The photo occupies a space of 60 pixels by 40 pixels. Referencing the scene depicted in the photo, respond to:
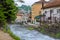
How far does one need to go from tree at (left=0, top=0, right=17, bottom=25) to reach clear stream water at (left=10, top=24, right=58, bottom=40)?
44 centimetres

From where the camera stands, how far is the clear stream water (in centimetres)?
290

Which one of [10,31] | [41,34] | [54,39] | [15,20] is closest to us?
[54,39]

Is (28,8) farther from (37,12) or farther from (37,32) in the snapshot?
(37,32)

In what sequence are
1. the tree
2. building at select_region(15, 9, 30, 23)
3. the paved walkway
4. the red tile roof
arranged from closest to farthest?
the paved walkway, the red tile roof, building at select_region(15, 9, 30, 23), the tree

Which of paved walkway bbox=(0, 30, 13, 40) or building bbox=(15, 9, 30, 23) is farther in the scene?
building bbox=(15, 9, 30, 23)

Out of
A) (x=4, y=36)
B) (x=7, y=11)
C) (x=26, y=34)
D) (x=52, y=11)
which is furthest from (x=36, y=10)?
(x=7, y=11)

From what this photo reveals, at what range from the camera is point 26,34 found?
3.12m

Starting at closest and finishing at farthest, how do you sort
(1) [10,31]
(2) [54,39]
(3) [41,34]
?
1. (2) [54,39]
2. (3) [41,34]
3. (1) [10,31]

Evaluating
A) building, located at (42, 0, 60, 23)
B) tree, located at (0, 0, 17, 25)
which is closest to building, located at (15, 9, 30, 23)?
building, located at (42, 0, 60, 23)

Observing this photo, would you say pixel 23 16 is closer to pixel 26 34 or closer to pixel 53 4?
pixel 26 34

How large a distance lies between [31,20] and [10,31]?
0.40 m

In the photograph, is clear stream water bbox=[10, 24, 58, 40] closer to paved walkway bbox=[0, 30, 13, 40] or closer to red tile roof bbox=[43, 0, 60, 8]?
paved walkway bbox=[0, 30, 13, 40]

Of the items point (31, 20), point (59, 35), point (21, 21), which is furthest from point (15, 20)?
point (59, 35)

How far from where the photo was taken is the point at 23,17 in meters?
3.34
